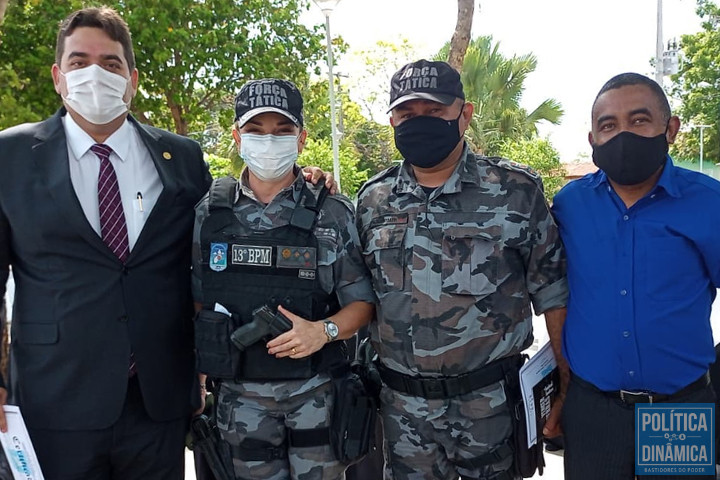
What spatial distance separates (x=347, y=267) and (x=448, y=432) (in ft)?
2.36

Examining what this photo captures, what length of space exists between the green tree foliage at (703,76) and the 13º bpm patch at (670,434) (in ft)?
82.6

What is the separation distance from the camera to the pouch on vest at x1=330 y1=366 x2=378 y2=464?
87.7 inches

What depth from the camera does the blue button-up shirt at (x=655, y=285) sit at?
6.68 ft

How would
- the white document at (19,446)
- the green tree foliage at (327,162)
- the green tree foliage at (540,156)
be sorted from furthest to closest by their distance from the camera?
the green tree foliage at (327,162) → the green tree foliage at (540,156) → the white document at (19,446)

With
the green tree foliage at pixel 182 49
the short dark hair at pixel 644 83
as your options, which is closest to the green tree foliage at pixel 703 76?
the green tree foliage at pixel 182 49

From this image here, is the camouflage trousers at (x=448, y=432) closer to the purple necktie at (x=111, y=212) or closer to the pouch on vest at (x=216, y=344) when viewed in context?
the pouch on vest at (x=216, y=344)

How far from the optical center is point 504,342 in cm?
225

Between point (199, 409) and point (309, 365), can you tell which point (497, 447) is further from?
point (199, 409)

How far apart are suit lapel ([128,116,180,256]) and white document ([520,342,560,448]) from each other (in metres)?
1.42

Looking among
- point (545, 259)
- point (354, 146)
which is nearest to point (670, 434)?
point (545, 259)

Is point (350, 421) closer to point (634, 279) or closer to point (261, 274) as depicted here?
point (261, 274)

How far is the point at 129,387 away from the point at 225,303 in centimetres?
45

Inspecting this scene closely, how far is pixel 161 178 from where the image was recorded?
2260mm

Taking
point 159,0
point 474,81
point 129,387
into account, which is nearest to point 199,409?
point 129,387
